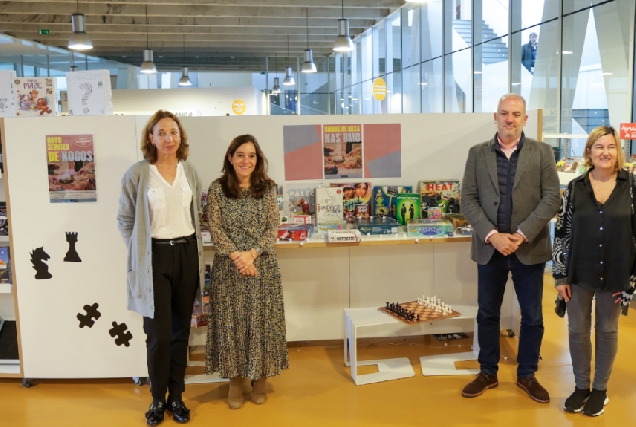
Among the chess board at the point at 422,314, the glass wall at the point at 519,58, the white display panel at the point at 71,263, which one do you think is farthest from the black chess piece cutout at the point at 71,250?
the glass wall at the point at 519,58

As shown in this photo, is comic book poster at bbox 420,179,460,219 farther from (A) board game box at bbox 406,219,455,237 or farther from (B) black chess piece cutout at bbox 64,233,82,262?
(B) black chess piece cutout at bbox 64,233,82,262

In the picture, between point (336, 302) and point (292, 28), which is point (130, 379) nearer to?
point (336, 302)

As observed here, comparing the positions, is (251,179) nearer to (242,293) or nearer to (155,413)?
(242,293)

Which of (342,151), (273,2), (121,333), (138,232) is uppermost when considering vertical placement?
(273,2)

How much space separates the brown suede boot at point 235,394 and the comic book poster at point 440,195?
1791mm

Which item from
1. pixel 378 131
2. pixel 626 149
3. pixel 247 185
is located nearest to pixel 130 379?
pixel 247 185

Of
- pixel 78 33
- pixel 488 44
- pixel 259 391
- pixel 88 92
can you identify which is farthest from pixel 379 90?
pixel 259 391

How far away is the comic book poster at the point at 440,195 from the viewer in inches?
168

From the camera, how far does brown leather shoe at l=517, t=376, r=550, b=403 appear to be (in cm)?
332

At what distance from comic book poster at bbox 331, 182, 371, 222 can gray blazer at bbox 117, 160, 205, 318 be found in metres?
1.37

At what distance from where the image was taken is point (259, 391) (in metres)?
3.42

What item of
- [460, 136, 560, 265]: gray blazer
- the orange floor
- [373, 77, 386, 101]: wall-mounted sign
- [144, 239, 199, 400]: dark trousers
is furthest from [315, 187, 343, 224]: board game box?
[373, 77, 386, 101]: wall-mounted sign

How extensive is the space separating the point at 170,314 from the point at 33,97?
1.67 meters

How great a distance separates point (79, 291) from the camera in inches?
142
